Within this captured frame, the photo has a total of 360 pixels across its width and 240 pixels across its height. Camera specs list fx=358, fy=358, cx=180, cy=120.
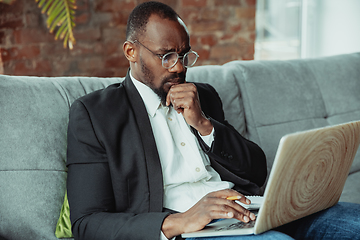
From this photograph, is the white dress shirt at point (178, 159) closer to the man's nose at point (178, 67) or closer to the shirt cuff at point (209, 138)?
Result: the shirt cuff at point (209, 138)

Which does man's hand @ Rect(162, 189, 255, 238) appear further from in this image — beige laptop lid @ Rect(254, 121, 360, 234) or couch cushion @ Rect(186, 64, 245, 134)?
couch cushion @ Rect(186, 64, 245, 134)

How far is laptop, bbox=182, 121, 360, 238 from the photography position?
832mm

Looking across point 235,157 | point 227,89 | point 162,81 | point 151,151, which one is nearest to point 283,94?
point 227,89

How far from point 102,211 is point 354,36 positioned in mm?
3265

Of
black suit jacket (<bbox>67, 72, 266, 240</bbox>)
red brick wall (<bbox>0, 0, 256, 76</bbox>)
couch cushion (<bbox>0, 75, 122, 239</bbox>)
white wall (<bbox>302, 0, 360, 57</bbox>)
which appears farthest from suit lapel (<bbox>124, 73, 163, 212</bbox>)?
white wall (<bbox>302, 0, 360, 57</bbox>)

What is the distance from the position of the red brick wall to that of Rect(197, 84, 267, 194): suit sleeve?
109 centimetres

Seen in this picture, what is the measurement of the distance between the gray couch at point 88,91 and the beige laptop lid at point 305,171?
2.77ft

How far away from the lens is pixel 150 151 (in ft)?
4.08

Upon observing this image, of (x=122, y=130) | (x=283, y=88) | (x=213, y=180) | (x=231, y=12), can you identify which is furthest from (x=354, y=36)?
(x=122, y=130)

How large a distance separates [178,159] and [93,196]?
1.12ft

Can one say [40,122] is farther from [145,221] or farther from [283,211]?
[283,211]

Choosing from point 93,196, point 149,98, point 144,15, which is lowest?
point 93,196

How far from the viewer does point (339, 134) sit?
94cm

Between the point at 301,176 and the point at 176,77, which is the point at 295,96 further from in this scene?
the point at 301,176
